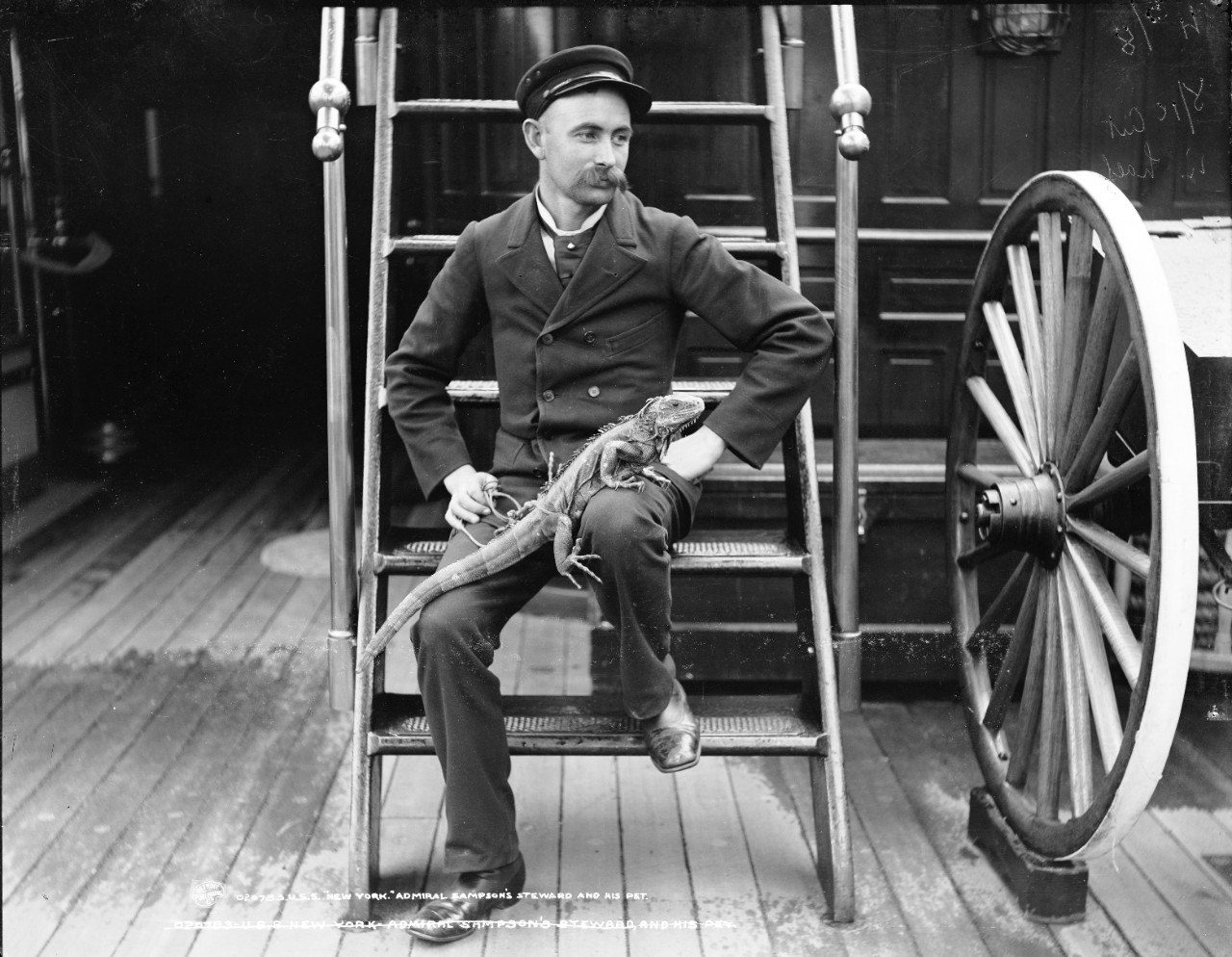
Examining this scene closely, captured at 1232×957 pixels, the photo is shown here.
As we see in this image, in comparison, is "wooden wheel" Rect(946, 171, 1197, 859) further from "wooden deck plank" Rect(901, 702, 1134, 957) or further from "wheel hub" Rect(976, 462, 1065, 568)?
"wooden deck plank" Rect(901, 702, 1134, 957)

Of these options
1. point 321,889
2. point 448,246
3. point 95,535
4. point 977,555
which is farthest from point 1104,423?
point 95,535

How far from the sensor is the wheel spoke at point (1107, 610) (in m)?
2.25

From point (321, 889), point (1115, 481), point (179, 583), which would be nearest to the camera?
point (1115, 481)

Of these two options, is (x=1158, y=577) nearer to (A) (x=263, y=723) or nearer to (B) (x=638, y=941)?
(B) (x=638, y=941)

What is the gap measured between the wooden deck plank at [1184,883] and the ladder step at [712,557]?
1.03 metres

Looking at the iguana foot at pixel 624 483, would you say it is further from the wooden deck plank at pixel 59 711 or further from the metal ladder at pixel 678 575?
the wooden deck plank at pixel 59 711

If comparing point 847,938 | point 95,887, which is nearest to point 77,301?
point 95,887

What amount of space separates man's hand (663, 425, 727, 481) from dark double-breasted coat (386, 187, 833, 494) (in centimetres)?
4

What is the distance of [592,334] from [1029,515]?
101 cm

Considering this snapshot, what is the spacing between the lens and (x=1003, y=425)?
2893mm

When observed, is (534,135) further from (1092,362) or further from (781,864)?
(781,864)

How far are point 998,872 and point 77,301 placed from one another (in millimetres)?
3460

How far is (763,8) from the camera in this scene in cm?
302

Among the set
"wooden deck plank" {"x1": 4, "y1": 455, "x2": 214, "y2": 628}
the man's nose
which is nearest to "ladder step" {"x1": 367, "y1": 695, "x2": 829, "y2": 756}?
the man's nose
